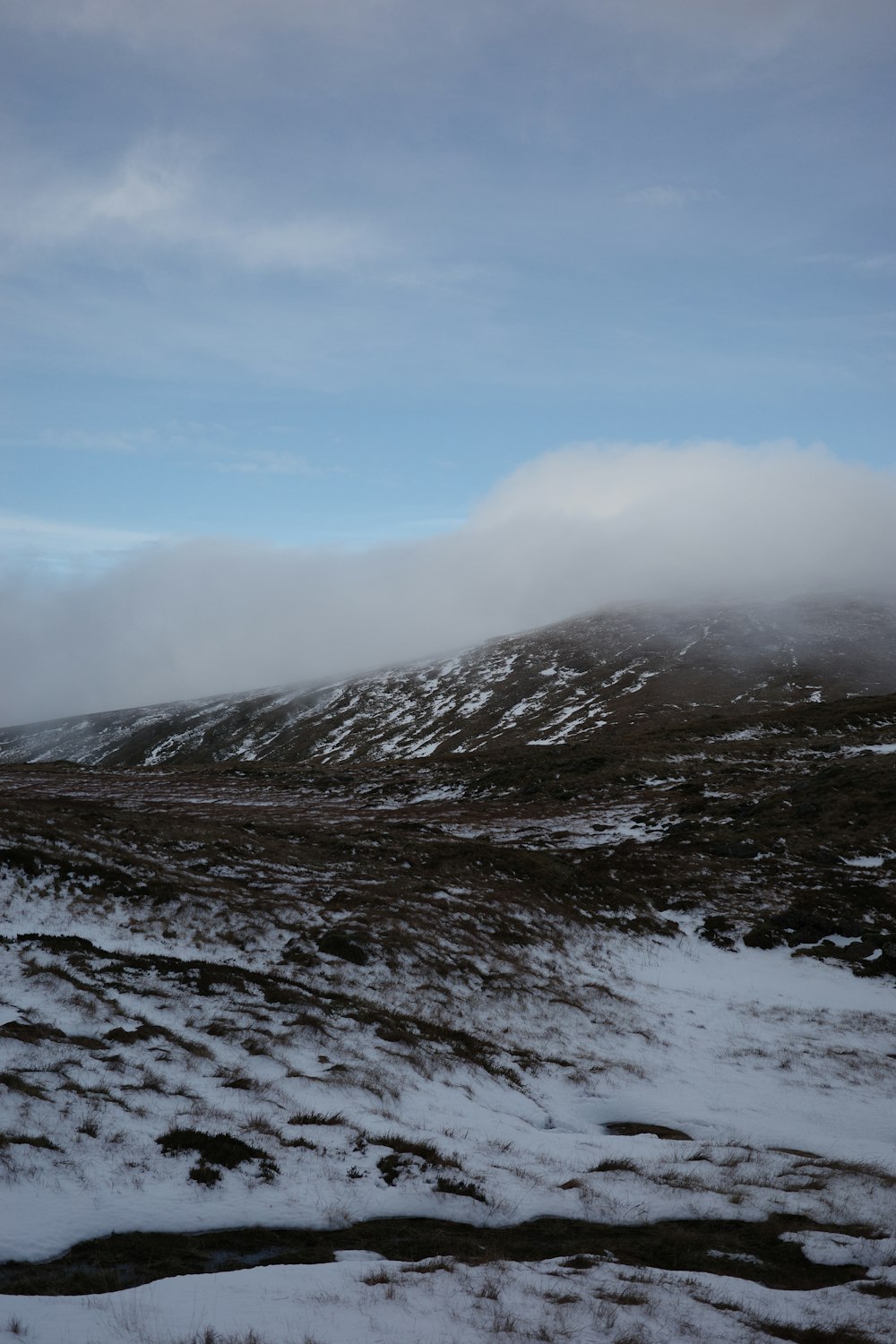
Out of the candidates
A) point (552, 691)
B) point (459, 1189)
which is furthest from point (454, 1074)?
point (552, 691)

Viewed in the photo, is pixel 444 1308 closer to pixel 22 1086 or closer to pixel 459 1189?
pixel 459 1189

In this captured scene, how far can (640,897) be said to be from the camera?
30.6m

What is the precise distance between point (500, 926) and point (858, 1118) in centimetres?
1180

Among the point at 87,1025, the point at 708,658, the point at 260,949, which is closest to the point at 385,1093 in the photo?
the point at 87,1025

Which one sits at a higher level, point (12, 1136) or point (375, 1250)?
point (12, 1136)

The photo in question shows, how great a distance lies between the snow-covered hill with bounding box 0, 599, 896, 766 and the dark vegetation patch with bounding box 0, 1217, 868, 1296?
243ft

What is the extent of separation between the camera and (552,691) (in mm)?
133250

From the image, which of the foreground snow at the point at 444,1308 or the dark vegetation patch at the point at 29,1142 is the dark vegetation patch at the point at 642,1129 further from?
the dark vegetation patch at the point at 29,1142

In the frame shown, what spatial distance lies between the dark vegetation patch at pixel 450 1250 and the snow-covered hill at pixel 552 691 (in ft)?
243

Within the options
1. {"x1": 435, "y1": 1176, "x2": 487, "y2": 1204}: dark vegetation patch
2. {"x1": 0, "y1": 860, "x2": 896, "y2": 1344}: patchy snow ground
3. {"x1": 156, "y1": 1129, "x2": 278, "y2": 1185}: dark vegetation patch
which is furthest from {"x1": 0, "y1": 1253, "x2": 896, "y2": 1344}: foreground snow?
{"x1": 156, "y1": 1129, "x2": 278, "y2": 1185}: dark vegetation patch

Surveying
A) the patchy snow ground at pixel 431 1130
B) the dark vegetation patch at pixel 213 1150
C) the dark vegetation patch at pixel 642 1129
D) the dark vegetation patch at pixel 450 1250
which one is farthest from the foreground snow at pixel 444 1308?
the dark vegetation patch at pixel 642 1129

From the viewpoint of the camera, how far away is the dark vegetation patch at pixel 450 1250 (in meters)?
7.73

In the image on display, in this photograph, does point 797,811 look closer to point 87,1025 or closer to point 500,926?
point 500,926

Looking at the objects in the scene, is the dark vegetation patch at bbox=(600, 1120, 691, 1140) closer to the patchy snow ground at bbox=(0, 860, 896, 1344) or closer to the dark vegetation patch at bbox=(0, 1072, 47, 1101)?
the patchy snow ground at bbox=(0, 860, 896, 1344)
